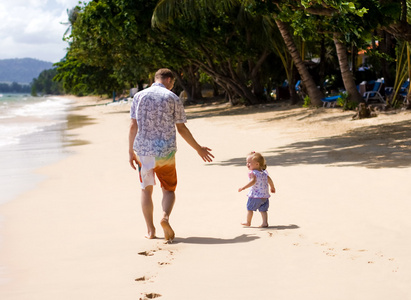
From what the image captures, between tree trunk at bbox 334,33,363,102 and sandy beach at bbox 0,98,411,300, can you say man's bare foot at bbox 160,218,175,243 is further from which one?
tree trunk at bbox 334,33,363,102

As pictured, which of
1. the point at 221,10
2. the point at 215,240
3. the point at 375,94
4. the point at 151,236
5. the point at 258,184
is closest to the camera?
the point at 215,240

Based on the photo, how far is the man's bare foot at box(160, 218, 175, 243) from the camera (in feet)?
16.8

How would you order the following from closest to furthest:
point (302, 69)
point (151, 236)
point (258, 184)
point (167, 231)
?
point (167, 231), point (151, 236), point (258, 184), point (302, 69)

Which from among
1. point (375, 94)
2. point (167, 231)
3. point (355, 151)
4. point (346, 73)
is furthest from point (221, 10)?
point (167, 231)

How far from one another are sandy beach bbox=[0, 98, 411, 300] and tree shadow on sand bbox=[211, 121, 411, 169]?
0.04 m

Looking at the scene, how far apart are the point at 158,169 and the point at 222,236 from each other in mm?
870

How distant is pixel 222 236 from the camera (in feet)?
17.9

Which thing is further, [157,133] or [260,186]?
[260,186]

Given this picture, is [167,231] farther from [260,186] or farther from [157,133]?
[260,186]

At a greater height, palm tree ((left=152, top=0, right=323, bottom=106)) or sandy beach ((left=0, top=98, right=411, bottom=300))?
palm tree ((left=152, top=0, right=323, bottom=106))

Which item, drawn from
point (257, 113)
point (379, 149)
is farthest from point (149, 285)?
point (257, 113)

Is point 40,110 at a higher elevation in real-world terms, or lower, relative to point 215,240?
lower

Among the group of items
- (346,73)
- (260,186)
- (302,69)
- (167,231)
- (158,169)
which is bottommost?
(167,231)

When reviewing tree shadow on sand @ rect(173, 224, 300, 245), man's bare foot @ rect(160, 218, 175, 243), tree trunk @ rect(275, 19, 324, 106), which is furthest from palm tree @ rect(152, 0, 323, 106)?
man's bare foot @ rect(160, 218, 175, 243)
